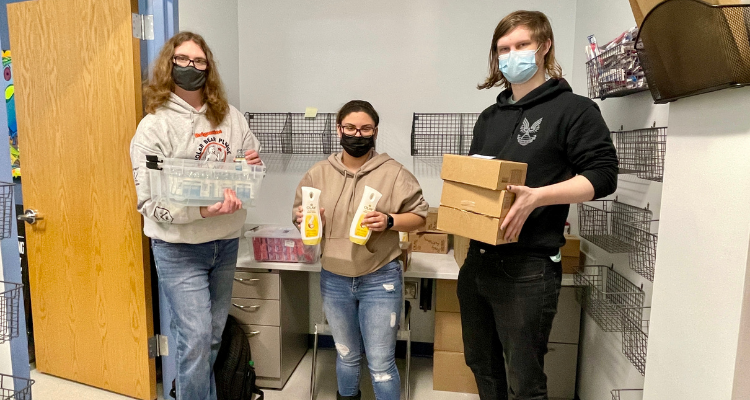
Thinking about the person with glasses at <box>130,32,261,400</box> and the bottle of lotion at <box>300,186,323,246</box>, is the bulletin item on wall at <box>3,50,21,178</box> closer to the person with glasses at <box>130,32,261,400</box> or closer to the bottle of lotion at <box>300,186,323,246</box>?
the person with glasses at <box>130,32,261,400</box>

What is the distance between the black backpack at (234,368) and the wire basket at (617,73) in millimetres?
2113

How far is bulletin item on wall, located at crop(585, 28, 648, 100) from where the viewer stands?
162 centimetres

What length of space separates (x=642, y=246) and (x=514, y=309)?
641 millimetres

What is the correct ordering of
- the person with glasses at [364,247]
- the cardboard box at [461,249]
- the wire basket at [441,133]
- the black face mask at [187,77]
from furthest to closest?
the wire basket at [441,133], the cardboard box at [461,249], the person with glasses at [364,247], the black face mask at [187,77]

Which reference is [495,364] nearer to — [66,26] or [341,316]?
[341,316]

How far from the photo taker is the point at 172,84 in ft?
5.99

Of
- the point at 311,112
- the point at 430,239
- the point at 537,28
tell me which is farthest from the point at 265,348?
the point at 537,28

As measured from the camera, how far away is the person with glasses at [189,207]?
69.1 inches

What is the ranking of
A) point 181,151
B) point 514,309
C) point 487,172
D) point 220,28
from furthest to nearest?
point 220,28 → point 181,151 → point 514,309 → point 487,172

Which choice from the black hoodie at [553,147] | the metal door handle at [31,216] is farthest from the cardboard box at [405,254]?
the metal door handle at [31,216]

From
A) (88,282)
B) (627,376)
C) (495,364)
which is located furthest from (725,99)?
(88,282)

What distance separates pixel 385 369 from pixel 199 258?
0.94 m

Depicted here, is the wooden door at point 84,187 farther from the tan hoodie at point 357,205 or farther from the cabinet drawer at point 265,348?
the tan hoodie at point 357,205

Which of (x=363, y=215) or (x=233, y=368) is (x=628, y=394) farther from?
(x=233, y=368)
